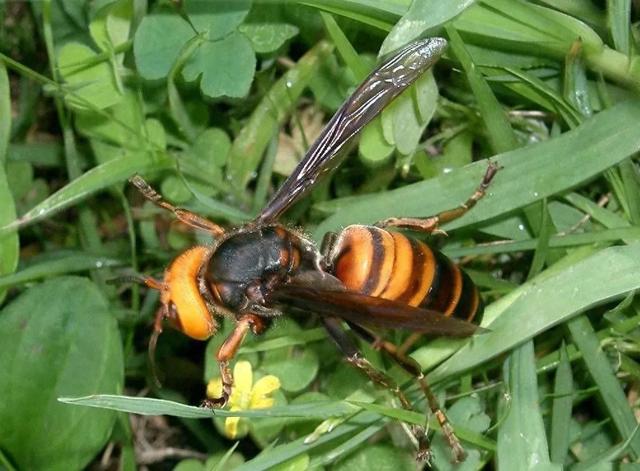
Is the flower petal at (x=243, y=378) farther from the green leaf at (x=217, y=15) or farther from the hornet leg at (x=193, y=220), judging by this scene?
the green leaf at (x=217, y=15)

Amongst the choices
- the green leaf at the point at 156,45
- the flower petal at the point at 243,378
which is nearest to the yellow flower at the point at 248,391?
the flower petal at the point at 243,378

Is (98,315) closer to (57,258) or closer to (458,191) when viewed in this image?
(57,258)

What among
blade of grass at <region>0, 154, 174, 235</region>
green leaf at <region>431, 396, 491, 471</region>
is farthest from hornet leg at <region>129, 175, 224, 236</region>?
green leaf at <region>431, 396, 491, 471</region>

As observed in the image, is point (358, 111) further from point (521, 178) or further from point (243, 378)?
point (243, 378)

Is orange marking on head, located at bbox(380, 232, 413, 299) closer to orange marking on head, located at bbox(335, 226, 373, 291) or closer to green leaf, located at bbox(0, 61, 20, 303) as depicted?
orange marking on head, located at bbox(335, 226, 373, 291)

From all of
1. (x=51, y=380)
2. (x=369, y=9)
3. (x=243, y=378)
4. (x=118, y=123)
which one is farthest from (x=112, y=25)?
(x=243, y=378)

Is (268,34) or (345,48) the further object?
(268,34)

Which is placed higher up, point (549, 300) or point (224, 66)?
point (224, 66)
